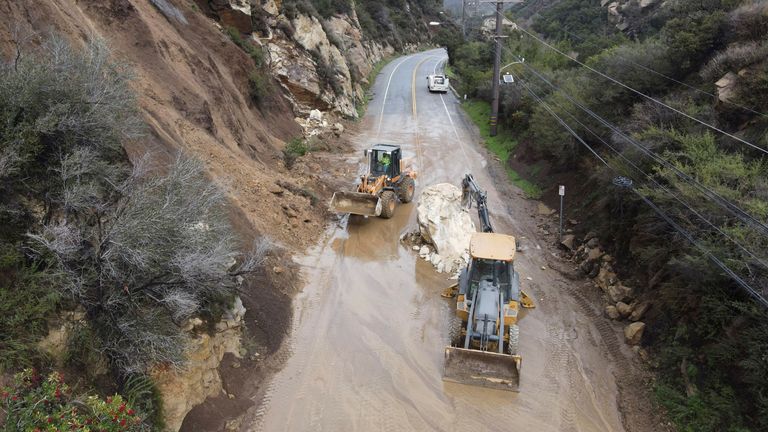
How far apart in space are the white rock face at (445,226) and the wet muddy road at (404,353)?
0.69 meters

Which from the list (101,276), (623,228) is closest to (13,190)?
(101,276)

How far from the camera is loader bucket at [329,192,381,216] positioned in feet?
55.9

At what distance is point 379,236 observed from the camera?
17375 mm

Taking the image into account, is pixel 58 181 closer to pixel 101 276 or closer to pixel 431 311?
pixel 101 276

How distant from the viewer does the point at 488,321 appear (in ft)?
35.2

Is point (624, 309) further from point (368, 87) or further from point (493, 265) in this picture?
point (368, 87)

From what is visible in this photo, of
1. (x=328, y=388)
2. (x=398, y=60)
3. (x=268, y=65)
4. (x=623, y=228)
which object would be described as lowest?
(x=328, y=388)

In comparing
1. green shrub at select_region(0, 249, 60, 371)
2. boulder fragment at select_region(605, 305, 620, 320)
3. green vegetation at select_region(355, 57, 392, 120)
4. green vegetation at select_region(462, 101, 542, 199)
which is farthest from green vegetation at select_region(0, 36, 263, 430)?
green vegetation at select_region(355, 57, 392, 120)

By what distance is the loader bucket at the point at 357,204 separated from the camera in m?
17.0

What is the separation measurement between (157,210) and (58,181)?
5.13 feet

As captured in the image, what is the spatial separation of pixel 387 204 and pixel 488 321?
27.0 feet

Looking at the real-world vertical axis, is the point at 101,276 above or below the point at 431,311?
above

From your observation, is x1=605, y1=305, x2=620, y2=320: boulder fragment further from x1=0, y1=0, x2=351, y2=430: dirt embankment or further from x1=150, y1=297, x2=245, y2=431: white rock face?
x1=150, y1=297, x2=245, y2=431: white rock face

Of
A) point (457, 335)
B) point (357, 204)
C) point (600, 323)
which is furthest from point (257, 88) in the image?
point (600, 323)
